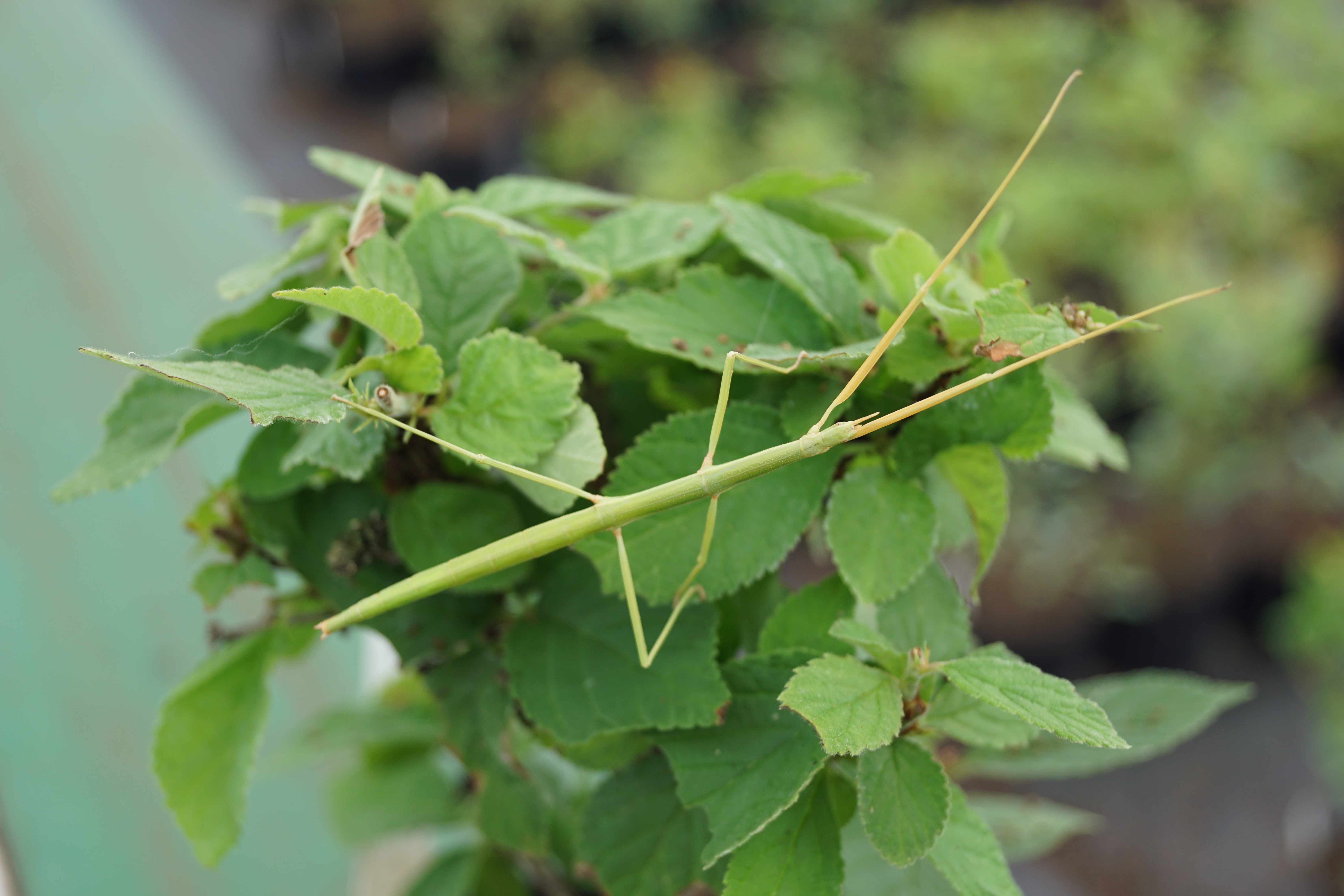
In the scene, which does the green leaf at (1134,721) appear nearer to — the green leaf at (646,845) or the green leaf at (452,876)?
the green leaf at (646,845)

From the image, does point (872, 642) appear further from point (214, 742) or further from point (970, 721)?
point (214, 742)

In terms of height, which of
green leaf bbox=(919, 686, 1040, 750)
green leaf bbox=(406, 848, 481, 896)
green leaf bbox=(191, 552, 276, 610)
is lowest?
green leaf bbox=(406, 848, 481, 896)

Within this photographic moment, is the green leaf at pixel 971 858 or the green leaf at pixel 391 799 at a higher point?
the green leaf at pixel 971 858

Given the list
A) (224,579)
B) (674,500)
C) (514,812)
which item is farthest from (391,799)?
(674,500)

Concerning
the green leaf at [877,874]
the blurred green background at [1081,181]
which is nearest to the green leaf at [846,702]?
the green leaf at [877,874]

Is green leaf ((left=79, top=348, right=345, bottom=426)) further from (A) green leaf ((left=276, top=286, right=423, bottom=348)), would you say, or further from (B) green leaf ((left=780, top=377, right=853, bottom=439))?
(B) green leaf ((left=780, top=377, right=853, bottom=439))

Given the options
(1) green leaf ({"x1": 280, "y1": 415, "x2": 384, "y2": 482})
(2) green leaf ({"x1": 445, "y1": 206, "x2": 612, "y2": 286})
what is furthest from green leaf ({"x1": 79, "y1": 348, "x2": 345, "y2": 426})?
(2) green leaf ({"x1": 445, "y1": 206, "x2": 612, "y2": 286})
